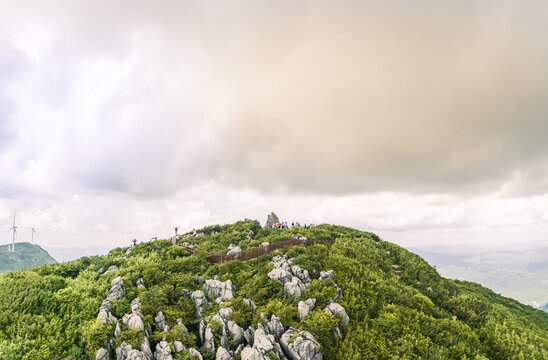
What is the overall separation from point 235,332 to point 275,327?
319cm

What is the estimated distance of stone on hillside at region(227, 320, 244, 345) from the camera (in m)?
21.2

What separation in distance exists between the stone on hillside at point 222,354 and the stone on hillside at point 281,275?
904cm

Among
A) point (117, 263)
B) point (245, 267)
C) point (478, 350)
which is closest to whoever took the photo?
point (478, 350)

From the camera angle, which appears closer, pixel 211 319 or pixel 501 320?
pixel 211 319

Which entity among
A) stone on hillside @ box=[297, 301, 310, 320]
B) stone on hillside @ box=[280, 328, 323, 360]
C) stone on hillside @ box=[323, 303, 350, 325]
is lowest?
stone on hillside @ box=[280, 328, 323, 360]

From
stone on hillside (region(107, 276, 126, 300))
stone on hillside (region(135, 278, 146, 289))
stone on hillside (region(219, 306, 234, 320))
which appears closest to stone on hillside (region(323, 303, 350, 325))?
stone on hillside (region(219, 306, 234, 320))

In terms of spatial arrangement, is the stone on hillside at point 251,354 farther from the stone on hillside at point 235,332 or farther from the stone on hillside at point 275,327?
the stone on hillside at point 275,327

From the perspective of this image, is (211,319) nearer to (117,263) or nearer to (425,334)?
(425,334)

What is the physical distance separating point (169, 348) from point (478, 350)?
82.7 feet

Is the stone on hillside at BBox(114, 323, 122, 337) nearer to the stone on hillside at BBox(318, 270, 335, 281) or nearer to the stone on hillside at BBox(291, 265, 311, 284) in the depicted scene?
the stone on hillside at BBox(291, 265, 311, 284)

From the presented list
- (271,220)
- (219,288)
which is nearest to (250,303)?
(219,288)

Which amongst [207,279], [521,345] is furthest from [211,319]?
[521,345]

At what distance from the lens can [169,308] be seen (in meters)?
24.8

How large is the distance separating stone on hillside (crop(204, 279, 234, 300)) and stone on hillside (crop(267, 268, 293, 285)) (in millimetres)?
4260
